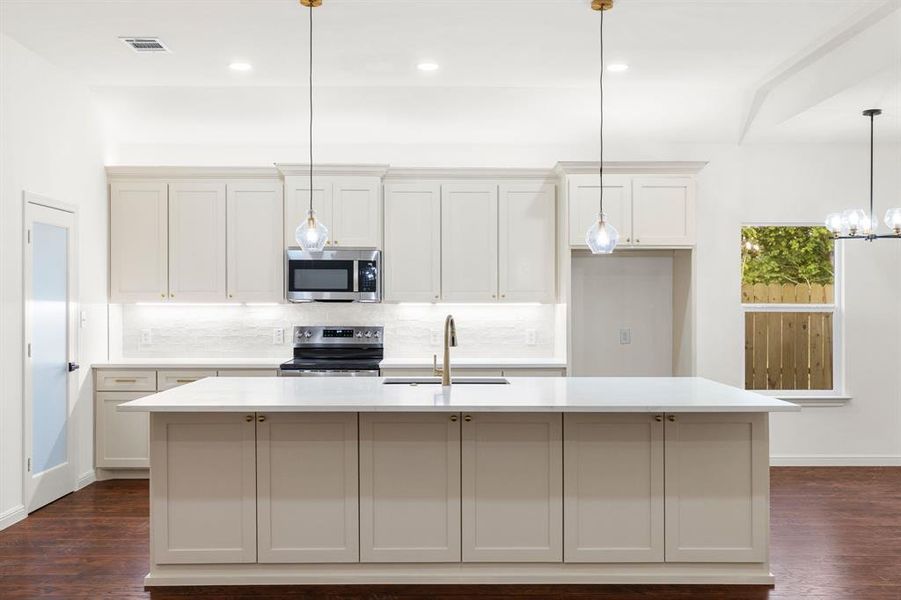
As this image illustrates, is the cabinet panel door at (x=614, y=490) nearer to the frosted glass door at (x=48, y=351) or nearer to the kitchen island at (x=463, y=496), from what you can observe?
the kitchen island at (x=463, y=496)

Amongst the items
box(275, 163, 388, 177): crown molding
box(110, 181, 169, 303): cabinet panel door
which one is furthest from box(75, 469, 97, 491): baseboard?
box(275, 163, 388, 177): crown molding

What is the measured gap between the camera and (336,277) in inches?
222

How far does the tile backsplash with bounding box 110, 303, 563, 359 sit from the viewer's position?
6055mm

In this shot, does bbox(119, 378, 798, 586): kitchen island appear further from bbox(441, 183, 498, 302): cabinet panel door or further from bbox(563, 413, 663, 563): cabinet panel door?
bbox(441, 183, 498, 302): cabinet panel door

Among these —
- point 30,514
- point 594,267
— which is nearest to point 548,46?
point 594,267

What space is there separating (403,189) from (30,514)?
135 inches

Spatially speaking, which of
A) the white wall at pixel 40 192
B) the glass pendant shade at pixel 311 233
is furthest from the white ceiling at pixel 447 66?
the glass pendant shade at pixel 311 233

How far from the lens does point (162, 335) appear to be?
238 inches

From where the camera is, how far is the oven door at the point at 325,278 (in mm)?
5637

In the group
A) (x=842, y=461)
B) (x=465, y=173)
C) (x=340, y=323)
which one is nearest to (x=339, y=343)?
(x=340, y=323)

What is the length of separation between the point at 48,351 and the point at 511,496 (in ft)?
11.2

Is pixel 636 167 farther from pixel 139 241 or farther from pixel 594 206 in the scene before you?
pixel 139 241

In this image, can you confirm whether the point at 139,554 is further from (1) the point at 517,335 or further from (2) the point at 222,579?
(1) the point at 517,335

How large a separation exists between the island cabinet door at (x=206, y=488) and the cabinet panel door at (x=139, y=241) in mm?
2670
